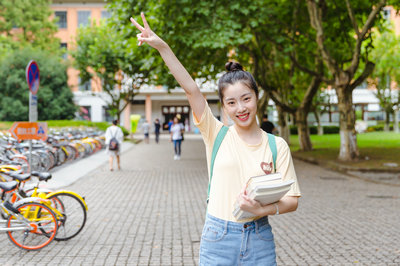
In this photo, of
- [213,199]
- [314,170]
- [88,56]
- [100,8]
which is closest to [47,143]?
[314,170]

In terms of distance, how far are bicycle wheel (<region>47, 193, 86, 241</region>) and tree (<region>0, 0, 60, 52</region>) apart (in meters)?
39.6

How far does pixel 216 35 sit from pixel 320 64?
292 inches

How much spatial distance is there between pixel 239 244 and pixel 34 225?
401 centimetres

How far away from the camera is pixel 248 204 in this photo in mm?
2137

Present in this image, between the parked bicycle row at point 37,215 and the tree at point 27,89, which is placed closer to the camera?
the parked bicycle row at point 37,215

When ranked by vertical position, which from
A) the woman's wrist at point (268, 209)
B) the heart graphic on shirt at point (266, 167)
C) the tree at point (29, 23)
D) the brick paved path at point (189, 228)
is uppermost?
the tree at point (29, 23)

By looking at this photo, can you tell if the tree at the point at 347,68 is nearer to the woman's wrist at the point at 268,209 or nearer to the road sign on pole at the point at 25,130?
the road sign on pole at the point at 25,130

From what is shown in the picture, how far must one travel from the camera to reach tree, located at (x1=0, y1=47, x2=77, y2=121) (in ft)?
116

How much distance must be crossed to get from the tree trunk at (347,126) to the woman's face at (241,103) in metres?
14.5

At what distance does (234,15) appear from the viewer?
1412cm

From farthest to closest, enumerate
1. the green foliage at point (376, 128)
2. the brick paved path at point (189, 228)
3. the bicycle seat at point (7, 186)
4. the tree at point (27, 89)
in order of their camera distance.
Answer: the green foliage at point (376, 128) < the tree at point (27, 89) < the bicycle seat at point (7, 186) < the brick paved path at point (189, 228)

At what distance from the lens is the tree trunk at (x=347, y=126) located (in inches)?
639

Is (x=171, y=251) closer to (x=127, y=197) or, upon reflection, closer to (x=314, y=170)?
(x=127, y=197)

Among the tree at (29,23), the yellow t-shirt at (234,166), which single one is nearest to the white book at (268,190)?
the yellow t-shirt at (234,166)
